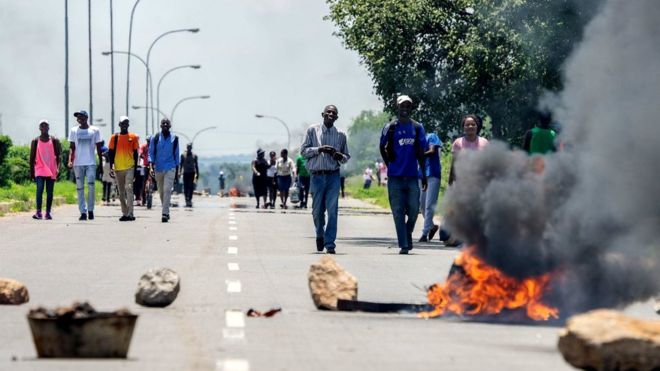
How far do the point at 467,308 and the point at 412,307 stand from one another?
0.68m

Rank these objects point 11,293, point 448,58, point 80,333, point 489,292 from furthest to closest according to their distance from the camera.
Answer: point 448,58
point 11,293
point 489,292
point 80,333

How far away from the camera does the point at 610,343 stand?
28.1ft

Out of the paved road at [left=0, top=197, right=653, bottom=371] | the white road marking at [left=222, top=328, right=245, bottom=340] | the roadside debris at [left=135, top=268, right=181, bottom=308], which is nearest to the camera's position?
the paved road at [left=0, top=197, right=653, bottom=371]

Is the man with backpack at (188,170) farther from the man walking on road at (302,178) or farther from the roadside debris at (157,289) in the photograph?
the roadside debris at (157,289)

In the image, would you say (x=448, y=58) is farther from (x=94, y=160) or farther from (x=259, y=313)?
(x=259, y=313)

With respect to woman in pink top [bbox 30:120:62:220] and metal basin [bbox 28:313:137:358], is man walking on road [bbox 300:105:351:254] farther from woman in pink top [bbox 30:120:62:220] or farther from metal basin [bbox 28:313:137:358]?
metal basin [bbox 28:313:137:358]

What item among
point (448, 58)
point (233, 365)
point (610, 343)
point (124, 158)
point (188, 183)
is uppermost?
point (448, 58)

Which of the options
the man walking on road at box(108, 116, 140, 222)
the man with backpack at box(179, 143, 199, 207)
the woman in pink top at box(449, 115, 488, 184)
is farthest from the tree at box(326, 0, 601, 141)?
the woman in pink top at box(449, 115, 488, 184)

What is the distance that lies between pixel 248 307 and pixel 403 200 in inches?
287

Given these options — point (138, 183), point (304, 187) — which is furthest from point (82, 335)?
point (304, 187)

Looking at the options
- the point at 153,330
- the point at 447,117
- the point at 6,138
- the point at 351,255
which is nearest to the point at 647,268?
the point at 153,330

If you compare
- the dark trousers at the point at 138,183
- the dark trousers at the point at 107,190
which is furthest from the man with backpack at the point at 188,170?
the dark trousers at the point at 107,190

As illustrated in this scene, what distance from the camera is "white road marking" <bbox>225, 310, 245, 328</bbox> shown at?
1080 cm

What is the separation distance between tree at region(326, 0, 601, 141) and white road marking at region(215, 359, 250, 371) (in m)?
23.9
